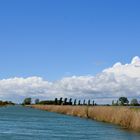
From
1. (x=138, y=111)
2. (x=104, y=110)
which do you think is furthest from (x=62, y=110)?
(x=138, y=111)

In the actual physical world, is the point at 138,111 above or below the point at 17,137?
above

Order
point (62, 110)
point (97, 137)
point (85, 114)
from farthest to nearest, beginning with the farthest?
point (62, 110) < point (85, 114) < point (97, 137)

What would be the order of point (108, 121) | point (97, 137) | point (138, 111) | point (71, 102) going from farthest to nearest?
1. point (71, 102)
2. point (108, 121)
3. point (138, 111)
4. point (97, 137)

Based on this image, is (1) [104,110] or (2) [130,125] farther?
(1) [104,110]

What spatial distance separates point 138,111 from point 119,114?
685 centimetres

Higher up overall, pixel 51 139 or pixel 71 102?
pixel 71 102

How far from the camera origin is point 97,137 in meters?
35.1

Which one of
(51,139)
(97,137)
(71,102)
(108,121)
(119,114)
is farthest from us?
(71,102)

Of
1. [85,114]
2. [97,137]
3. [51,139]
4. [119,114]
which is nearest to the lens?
[51,139]

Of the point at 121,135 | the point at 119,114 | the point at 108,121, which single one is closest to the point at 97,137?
the point at 121,135

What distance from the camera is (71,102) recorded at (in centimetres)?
15000

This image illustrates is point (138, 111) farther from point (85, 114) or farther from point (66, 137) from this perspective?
point (85, 114)

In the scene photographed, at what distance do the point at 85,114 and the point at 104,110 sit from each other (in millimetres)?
14952

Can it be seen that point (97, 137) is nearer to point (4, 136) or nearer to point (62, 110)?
point (4, 136)
